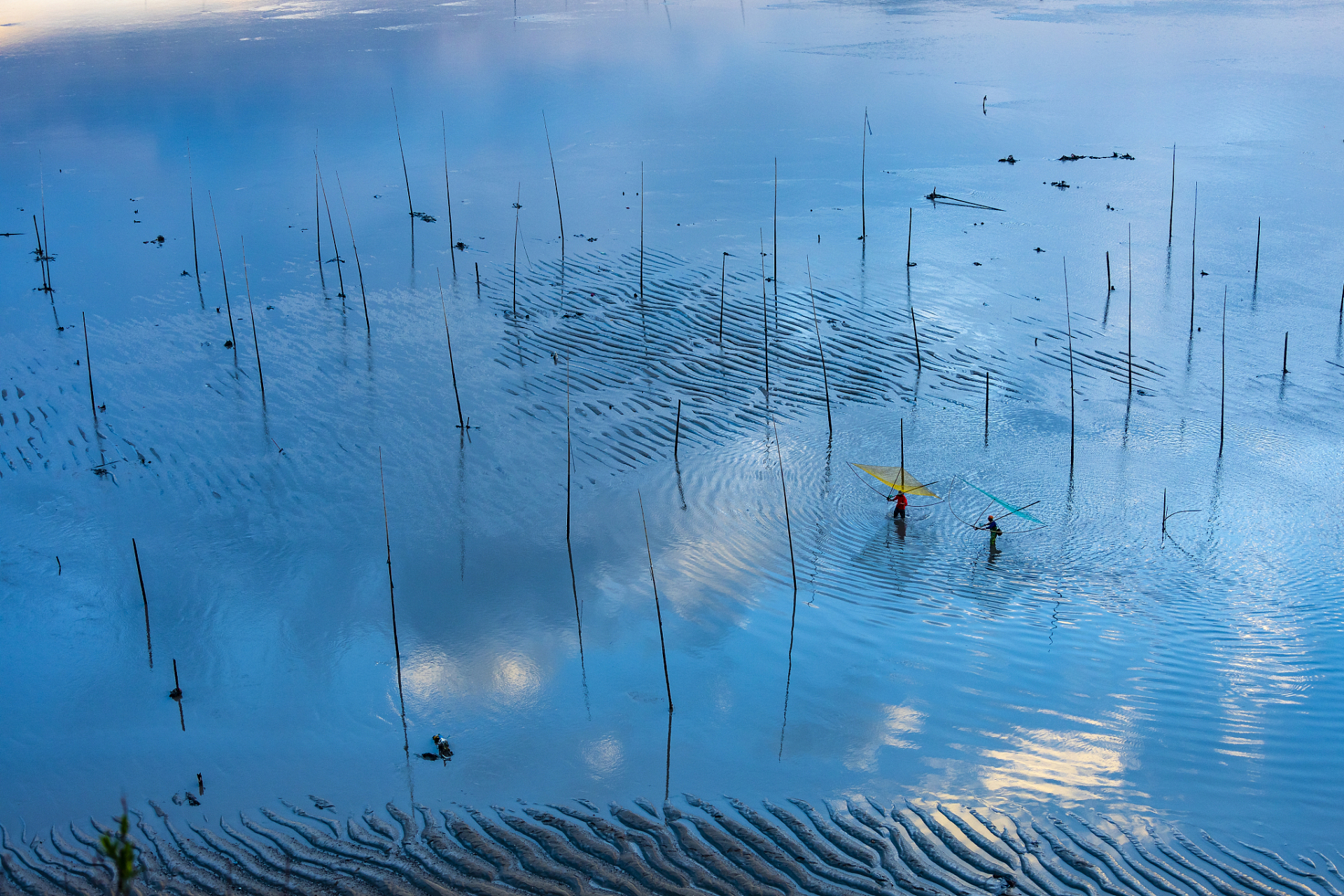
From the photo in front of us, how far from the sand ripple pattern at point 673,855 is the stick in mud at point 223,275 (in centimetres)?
→ 718

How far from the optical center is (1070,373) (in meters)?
9.60

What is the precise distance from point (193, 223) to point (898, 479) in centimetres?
1080

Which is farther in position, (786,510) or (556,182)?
(556,182)

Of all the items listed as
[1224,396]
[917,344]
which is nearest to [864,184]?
[917,344]

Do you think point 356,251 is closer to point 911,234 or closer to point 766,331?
point 766,331

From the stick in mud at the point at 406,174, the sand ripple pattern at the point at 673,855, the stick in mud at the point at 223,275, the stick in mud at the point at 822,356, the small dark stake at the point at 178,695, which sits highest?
the stick in mud at the point at 406,174

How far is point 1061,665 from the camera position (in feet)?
20.1

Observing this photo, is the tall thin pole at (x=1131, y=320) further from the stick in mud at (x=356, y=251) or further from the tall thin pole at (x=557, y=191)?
the stick in mud at (x=356, y=251)

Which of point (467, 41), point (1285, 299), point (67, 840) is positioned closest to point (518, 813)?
point (67, 840)

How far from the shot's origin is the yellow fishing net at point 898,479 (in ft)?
25.9

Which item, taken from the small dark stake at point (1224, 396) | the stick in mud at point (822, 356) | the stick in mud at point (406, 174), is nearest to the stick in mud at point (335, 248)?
the stick in mud at point (406, 174)

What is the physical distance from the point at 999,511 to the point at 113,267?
1195cm

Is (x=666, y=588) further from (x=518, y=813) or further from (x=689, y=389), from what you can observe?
(x=689, y=389)

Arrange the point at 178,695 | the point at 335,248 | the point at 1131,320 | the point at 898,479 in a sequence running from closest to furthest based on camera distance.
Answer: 1. the point at 178,695
2. the point at 898,479
3. the point at 1131,320
4. the point at 335,248
